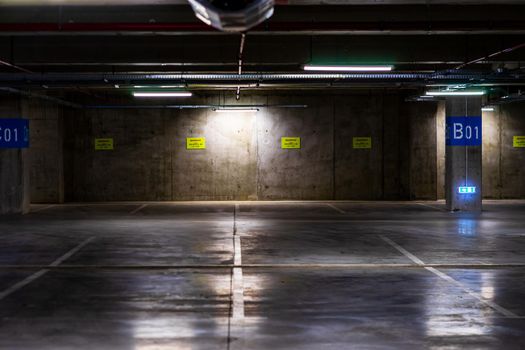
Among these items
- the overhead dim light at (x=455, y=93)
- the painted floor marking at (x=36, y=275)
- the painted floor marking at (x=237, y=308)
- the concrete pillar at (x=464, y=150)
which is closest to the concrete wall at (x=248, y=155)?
the concrete pillar at (x=464, y=150)

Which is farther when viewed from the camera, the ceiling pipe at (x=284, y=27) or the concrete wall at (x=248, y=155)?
the concrete wall at (x=248, y=155)

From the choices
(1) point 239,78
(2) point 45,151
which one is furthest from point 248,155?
(1) point 239,78

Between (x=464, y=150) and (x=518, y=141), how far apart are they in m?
6.02

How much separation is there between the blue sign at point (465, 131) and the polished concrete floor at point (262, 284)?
11.0 feet

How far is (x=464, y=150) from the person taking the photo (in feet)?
62.6

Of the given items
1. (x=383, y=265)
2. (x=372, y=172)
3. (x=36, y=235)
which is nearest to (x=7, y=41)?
(x=36, y=235)

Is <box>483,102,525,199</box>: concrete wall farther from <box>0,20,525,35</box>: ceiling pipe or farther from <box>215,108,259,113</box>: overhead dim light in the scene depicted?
<box>0,20,525,35</box>: ceiling pipe

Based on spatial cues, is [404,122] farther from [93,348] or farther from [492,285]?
[93,348]

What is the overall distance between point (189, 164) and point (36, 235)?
1002 cm

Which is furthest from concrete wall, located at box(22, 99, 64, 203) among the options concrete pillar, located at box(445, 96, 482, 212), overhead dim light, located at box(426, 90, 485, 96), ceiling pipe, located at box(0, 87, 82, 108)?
concrete pillar, located at box(445, 96, 482, 212)

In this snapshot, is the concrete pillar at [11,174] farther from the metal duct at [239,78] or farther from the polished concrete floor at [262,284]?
the metal duct at [239,78]

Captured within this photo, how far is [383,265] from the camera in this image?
393 inches

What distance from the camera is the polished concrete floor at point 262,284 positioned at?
19.7ft

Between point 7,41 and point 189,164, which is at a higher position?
point 7,41
